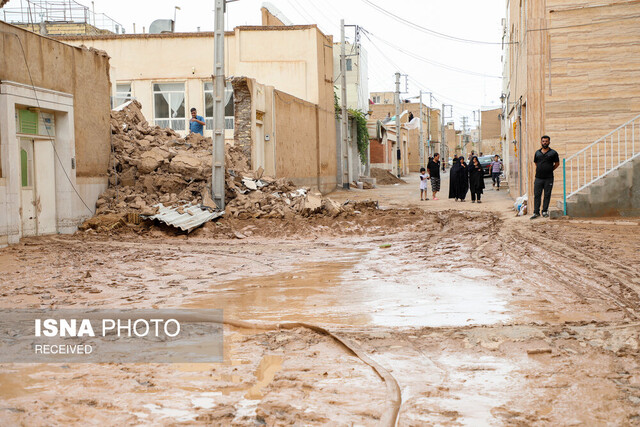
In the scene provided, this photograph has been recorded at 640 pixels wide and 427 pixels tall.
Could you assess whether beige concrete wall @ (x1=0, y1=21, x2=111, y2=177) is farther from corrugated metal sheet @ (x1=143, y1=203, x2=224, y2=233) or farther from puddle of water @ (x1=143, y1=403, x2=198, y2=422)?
puddle of water @ (x1=143, y1=403, x2=198, y2=422)

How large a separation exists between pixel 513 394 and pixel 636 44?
14438mm

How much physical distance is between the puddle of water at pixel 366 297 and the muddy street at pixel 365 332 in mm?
29

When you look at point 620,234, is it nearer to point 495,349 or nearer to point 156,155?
point 495,349

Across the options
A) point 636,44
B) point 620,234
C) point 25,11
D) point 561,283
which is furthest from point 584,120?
point 25,11

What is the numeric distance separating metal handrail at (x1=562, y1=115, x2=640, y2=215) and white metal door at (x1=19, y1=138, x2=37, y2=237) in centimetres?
1166

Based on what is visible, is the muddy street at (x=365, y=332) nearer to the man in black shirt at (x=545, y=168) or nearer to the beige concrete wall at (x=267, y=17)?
the man in black shirt at (x=545, y=168)

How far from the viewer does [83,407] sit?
13.0 ft

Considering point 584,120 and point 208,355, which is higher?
point 584,120

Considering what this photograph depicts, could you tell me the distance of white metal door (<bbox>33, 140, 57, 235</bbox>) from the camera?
46.6ft

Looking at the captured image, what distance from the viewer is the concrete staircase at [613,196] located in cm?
1485

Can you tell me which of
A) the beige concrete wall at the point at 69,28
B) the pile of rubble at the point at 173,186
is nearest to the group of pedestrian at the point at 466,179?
the pile of rubble at the point at 173,186

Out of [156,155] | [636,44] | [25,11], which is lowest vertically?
[156,155]

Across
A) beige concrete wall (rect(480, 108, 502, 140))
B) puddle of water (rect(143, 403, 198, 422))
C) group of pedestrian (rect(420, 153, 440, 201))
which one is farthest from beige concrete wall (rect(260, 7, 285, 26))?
beige concrete wall (rect(480, 108, 502, 140))

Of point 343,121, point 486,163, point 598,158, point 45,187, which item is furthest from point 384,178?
point 45,187
